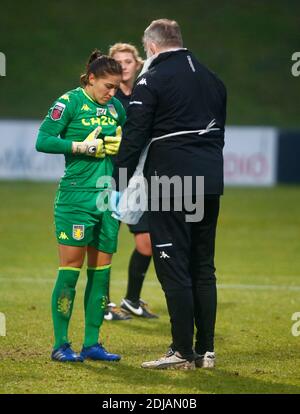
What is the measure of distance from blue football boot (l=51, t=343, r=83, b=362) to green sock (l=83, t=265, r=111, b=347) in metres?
0.16

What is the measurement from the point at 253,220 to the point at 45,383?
12.0 metres

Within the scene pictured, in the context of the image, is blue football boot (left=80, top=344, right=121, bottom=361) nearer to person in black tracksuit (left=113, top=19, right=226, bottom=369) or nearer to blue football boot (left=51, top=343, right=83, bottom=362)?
blue football boot (left=51, top=343, right=83, bottom=362)

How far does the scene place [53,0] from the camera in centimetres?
3412

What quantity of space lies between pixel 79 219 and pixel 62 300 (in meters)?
0.61

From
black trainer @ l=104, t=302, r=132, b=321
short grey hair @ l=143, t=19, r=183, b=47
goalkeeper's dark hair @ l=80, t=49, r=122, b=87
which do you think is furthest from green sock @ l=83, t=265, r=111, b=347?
black trainer @ l=104, t=302, r=132, b=321

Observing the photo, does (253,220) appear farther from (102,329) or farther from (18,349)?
(18,349)

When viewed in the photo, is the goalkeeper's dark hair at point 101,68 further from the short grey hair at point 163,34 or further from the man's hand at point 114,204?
the man's hand at point 114,204

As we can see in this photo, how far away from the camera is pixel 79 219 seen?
6.64 m

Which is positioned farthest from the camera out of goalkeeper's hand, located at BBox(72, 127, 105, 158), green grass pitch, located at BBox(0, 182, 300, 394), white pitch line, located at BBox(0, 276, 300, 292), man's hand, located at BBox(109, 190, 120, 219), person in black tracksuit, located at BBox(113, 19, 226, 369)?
white pitch line, located at BBox(0, 276, 300, 292)

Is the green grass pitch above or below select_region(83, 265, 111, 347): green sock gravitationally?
below

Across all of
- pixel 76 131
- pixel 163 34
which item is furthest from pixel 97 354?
pixel 163 34

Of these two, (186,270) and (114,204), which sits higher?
(114,204)

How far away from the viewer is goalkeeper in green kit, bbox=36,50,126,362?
261 inches

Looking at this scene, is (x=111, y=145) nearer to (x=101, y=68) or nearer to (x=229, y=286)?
(x=101, y=68)
